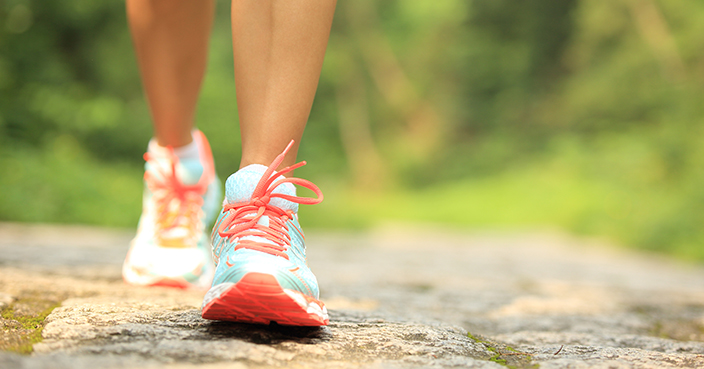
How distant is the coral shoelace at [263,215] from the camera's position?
1.01 m

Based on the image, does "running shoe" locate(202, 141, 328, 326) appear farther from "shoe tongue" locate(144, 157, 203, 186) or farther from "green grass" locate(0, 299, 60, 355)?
"shoe tongue" locate(144, 157, 203, 186)

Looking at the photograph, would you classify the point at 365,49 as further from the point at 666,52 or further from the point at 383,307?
the point at 383,307

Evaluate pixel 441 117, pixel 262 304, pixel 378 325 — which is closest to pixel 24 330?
pixel 262 304

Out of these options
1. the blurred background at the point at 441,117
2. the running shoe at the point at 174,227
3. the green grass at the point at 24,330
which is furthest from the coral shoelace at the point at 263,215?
the blurred background at the point at 441,117

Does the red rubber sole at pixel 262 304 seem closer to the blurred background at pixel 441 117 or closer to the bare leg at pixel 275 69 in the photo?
the bare leg at pixel 275 69

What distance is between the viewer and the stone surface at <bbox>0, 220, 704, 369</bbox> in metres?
0.82

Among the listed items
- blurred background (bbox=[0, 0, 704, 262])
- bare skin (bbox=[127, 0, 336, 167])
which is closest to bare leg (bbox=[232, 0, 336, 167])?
bare skin (bbox=[127, 0, 336, 167])

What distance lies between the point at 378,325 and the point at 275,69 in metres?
0.55

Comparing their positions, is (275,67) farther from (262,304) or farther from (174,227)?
(174,227)

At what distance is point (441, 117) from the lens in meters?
20.7

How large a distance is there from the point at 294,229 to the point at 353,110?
1894 centimetres

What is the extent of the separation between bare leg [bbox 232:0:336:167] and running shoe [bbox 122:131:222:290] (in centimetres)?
55

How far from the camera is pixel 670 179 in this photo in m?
7.51

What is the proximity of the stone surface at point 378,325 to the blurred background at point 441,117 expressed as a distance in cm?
316
